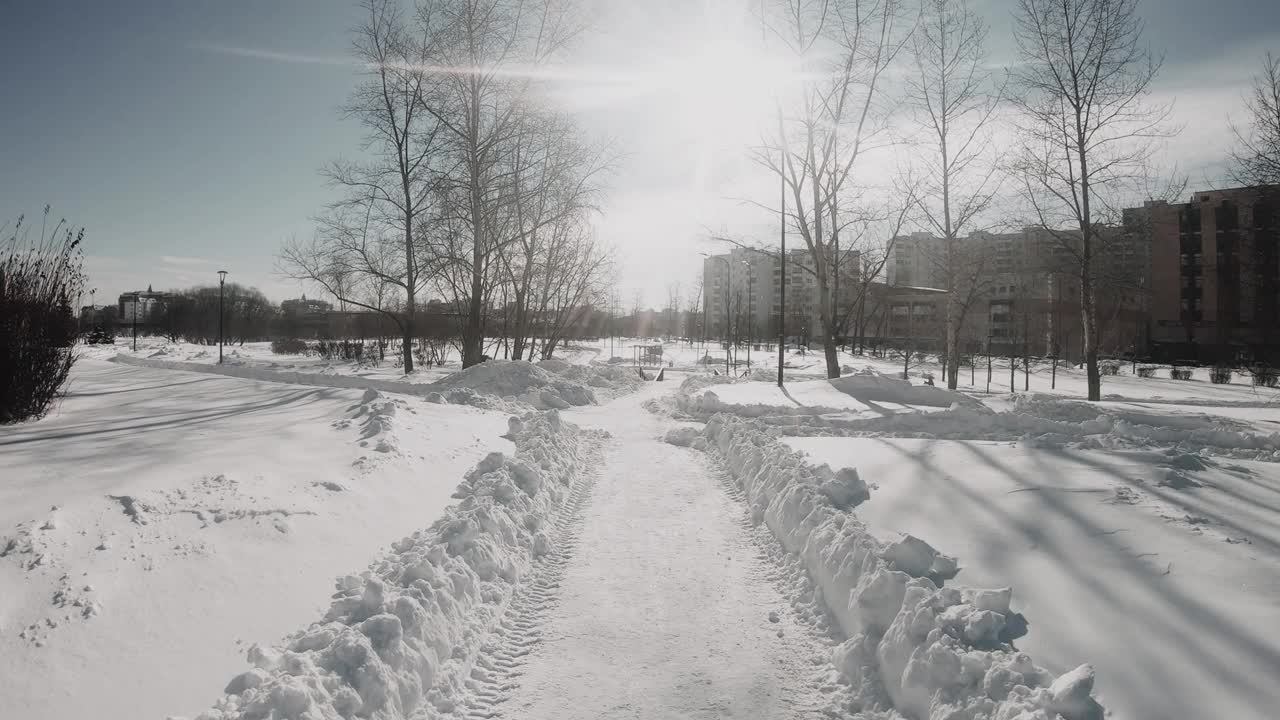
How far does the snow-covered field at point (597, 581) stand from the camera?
3.11 metres

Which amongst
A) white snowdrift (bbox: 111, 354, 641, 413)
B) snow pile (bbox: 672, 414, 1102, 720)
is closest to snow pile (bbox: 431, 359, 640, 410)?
white snowdrift (bbox: 111, 354, 641, 413)

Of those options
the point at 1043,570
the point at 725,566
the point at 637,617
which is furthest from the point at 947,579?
the point at 637,617

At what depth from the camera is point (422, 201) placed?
2391 cm

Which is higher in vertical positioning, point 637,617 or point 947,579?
point 947,579

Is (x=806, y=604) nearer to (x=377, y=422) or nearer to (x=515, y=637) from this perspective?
(x=515, y=637)

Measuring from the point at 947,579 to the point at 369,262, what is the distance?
25792 mm

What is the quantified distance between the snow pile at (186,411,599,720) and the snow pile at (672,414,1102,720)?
2578 millimetres

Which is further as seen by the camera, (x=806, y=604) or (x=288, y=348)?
(x=288, y=348)

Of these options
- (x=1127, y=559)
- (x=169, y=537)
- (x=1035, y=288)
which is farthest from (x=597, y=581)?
(x=1035, y=288)

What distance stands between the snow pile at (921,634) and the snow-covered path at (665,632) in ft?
1.00

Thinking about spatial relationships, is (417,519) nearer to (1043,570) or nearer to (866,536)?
(866,536)

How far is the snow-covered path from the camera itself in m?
Result: 3.61

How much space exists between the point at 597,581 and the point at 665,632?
108 cm

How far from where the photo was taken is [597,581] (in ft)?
17.6
